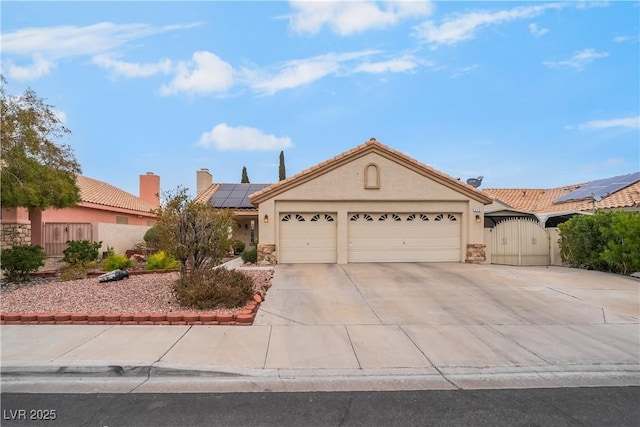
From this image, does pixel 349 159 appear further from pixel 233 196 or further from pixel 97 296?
pixel 233 196

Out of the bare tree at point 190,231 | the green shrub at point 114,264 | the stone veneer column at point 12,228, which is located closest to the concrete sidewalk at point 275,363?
the bare tree at point 190,231

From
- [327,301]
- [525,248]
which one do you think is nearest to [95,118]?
[327,301]

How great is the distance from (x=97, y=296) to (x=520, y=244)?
48.9 feet

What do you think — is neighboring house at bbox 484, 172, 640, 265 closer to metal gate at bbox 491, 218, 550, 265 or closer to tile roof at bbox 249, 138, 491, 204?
metal gate at bbox 491, 218, 550, 265

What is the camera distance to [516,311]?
8289 millimetres

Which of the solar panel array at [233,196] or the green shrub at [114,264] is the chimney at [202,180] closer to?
the solar panel array at [233,196]

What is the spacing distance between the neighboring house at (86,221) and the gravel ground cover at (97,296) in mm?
4172

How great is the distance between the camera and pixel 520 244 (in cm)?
1582

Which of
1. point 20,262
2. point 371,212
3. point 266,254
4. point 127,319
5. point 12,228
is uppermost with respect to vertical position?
point 371,212

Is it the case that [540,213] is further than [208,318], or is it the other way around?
[540,213]

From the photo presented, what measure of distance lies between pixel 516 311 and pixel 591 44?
1038cm

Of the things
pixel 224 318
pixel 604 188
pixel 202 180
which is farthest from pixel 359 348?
pixel 202 180

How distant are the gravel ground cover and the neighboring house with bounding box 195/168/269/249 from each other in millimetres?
10065

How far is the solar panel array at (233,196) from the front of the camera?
22453 mm
